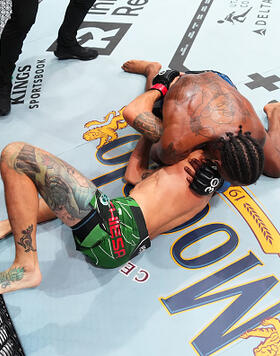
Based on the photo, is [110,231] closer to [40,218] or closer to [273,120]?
[40,218]

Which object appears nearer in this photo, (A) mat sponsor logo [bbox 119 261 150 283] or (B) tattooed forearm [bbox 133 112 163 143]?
(A) mat sponsor logo [bbox 119 261 150 283]

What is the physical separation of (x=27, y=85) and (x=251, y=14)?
1925 mm

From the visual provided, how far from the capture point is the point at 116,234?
4.13 ft

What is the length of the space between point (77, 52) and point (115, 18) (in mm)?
709

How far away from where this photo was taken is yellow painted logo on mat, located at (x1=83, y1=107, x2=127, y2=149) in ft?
6.48

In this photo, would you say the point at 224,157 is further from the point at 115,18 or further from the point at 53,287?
the point at 115,18

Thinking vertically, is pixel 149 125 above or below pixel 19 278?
above

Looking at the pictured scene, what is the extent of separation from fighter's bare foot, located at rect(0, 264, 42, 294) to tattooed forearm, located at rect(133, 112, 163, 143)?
73 centimetres

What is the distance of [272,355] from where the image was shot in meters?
1.20

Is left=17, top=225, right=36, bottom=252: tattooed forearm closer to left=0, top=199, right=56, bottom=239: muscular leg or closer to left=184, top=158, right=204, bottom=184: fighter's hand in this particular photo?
left=0, top=199, right=56, bottom=239: muscular leg

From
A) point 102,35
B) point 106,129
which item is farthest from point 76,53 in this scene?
point 106,129

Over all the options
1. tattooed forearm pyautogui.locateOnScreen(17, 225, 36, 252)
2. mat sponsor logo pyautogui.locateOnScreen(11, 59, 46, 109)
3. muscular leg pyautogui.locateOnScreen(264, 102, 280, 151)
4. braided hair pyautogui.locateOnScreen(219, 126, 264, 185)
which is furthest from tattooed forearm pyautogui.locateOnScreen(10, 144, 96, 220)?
mat sponsor logo pyautogui.locateOnScreen(11, 59, 46, 109)

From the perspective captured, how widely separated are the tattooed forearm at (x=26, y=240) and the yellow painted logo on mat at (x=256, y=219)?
0.95 m

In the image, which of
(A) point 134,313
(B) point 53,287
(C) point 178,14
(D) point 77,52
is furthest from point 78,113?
(C) point 178,14
